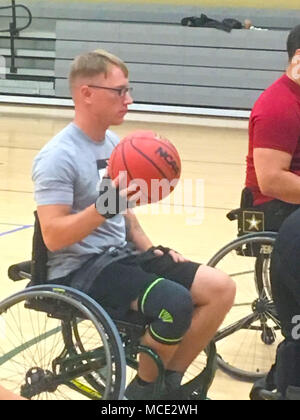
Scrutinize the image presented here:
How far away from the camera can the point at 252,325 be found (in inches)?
121

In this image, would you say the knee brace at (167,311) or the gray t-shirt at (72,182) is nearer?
the knee brace at (167,311)

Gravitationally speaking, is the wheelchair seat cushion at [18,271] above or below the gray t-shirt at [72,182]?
below

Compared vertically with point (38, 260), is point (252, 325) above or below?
below

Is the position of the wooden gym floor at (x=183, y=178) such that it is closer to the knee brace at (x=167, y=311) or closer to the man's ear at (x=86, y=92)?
the knee brace at (x=167, y=311)

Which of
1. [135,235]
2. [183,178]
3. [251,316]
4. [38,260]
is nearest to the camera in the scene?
[38,260]

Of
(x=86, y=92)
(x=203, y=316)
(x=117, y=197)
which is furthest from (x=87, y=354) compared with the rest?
(x=86, y=92)

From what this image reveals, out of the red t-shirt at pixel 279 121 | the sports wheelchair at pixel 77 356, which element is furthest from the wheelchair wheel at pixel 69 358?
the red t-shirt at pixel 279 121

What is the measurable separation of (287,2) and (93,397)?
9763 mm

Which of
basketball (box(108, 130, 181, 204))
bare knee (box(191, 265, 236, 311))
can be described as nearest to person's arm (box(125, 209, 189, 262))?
bare knee (box(191, 265, 236, 311))

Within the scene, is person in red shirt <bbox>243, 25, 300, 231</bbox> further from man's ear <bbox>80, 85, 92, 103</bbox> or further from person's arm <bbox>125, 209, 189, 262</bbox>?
man's ear <bbox>80, 85, 92, 103</bbox>

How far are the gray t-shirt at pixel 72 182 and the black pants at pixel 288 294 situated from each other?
0.56 m

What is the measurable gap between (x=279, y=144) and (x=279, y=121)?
82 mm

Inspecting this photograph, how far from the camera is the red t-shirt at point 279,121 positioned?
2.73 metres

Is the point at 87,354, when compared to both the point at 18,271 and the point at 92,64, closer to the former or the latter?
the point at 18,271
